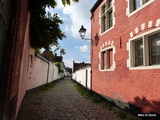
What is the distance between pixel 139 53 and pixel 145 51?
45 centimetres

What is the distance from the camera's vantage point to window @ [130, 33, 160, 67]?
12.3 feet

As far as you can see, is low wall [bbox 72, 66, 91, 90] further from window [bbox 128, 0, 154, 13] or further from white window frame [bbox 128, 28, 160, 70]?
window [bbox 128, 0, 154, 13]

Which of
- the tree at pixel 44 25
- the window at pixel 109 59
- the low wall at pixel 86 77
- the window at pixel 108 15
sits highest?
the window at pixel 108 15

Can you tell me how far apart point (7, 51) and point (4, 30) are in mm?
343

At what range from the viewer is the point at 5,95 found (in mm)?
1812

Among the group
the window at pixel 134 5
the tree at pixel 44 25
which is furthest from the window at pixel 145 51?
the tree at pixel 44 25

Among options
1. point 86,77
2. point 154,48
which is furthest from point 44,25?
point 86,77

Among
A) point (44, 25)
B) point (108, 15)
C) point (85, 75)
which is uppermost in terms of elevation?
point (108, 15)

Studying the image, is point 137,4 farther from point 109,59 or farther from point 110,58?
point 109,59

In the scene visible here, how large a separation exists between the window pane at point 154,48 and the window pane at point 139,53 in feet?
1.34

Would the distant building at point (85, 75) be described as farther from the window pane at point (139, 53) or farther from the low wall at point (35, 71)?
the window pane at point (139, 53)

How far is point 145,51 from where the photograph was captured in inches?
156

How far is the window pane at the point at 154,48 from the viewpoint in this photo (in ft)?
12.1

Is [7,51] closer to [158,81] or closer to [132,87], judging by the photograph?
[158,81]
